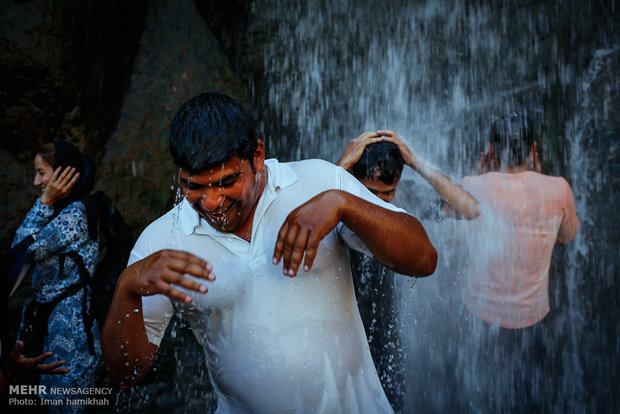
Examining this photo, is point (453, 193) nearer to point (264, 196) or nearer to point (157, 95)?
point (264, 196)

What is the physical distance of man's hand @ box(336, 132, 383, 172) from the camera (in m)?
2.94

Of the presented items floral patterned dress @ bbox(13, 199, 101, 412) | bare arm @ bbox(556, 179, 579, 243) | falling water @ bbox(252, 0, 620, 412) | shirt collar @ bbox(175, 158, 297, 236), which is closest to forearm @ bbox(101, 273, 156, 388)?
shirt collar @ bbox(175, 158, 297, 236)

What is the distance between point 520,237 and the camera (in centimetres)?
311

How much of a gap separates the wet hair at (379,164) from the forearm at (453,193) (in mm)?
183

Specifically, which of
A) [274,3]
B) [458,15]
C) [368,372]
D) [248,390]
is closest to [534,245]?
[368,372]

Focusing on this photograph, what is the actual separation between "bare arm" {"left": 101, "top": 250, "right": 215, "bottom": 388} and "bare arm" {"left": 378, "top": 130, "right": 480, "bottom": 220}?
6.05ft

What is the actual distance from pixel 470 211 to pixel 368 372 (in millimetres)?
1554

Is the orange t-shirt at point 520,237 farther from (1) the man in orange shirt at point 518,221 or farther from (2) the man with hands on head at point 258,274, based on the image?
(2) the man with hands on head at point 258,274

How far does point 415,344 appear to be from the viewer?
468 centimetres

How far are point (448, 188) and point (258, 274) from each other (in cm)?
173

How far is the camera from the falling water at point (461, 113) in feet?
14.9

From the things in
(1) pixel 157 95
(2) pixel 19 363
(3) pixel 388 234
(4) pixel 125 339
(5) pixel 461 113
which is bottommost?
(2) pixel 19 363

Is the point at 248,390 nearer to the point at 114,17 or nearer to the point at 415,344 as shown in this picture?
the point at 415,344

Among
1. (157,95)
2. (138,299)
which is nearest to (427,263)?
(138,299)
